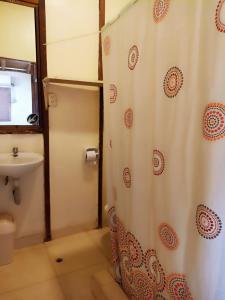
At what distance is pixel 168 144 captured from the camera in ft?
3.46

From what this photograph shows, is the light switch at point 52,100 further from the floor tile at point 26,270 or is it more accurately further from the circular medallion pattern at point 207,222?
the circular medallion pattern at point 207,222

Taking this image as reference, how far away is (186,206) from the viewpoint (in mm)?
984

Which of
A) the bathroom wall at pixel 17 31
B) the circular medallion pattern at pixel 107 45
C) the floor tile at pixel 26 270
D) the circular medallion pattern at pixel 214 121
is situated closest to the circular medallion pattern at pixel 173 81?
the circular medallion pattern at pixel 214 121

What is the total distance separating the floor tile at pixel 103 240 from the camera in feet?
6.59

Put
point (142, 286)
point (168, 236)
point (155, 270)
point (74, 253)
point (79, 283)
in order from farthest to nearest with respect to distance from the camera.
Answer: point (74, 253), point (79, 283), point (142, 286), point (155, 270), point (168, 236)

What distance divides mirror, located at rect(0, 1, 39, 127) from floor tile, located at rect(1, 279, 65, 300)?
4.16ft

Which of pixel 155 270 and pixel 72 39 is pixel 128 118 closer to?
pixel 155 270

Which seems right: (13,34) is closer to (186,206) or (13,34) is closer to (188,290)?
(186,206)

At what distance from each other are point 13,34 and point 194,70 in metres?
1.61

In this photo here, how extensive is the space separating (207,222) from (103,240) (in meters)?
1.53

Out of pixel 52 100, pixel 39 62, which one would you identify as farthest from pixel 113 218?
pixel 39 62

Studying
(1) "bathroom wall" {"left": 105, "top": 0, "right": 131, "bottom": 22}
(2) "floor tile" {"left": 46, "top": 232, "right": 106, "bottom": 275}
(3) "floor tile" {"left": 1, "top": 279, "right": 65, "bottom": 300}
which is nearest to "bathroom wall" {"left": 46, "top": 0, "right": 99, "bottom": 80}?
(1) "bathroom wall" {"left": 105, "top": 0, "right": 131, "bottom": 22}

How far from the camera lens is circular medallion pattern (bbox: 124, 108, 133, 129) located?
4.36 ft

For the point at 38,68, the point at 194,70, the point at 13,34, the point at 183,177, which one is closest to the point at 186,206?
the point at 183,177
